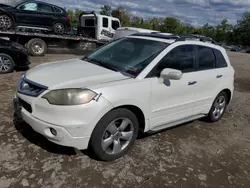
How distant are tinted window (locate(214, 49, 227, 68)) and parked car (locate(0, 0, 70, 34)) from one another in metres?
10.1

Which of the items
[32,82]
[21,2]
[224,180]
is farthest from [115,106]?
[21,2]

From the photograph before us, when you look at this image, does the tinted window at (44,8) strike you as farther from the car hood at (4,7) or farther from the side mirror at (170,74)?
the side mirror at (170,74)

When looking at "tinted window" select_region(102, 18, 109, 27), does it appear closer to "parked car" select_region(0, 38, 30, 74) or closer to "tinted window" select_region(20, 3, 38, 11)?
"tinted window" select_region(20, 3, 38, 11)

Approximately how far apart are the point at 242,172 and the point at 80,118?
243 centimetres

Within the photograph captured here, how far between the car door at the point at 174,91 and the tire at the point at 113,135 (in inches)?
15.2

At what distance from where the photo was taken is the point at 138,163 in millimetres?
3158

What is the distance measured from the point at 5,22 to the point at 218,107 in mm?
10681

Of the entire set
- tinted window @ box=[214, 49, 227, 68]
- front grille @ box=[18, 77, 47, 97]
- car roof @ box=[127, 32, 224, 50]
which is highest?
car roof @ box=[127, 32, 224, 50]

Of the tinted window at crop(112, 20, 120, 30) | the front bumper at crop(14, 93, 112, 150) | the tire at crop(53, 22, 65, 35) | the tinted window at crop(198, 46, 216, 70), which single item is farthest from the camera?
the tinted window at crop(112, 20, 120, 30)

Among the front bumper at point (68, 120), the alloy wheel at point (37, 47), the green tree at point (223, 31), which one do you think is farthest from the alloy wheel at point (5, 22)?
the green tree at point (223, 31)

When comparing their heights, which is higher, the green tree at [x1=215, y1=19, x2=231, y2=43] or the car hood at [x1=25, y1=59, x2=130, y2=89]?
the car hood at [x1=25, y1=59, x2=130, y2=89]

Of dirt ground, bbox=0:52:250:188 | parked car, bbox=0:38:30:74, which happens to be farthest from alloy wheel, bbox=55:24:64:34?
dirt ground, bbox=0:52:250:188

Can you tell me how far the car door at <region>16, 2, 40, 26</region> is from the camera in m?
11.3

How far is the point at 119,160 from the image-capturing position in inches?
125
